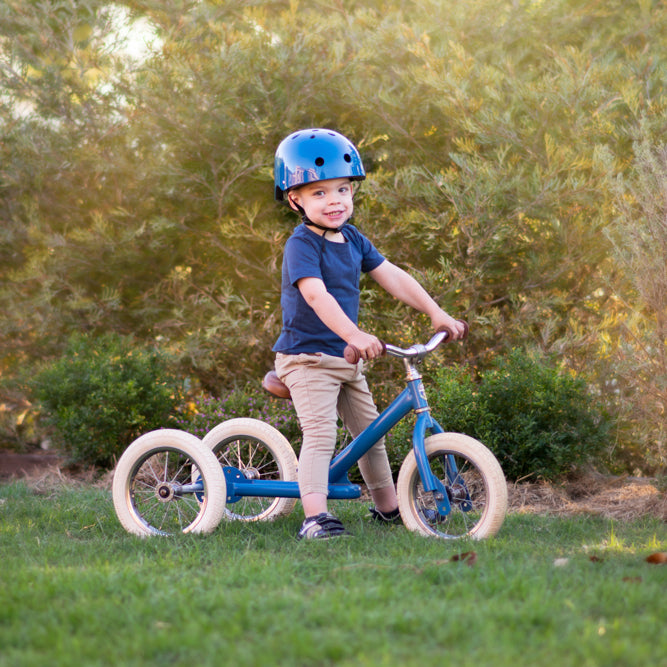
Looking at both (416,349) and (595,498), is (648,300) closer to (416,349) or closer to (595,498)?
(595,498)

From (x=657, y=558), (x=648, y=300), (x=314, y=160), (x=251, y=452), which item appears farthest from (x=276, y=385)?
(x=648, y=300)

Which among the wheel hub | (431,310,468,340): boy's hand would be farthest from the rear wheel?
(431,310,468,340): boy's hand

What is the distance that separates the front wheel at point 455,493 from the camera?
3.22 meters

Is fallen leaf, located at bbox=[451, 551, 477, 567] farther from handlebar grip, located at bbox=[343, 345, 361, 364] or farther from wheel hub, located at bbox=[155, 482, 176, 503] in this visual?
wheel hub, located at bbox=[155, 482, 176, 503]

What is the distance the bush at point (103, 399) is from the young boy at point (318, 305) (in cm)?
248

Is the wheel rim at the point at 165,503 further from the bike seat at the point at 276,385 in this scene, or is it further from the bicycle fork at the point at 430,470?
the bicycle fork at the point at 430,470

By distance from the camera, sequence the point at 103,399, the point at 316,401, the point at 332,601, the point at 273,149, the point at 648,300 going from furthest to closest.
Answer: the point at 273,149 → the point at 103,399 → the point at 648,300 → the point at 316,401 → the point at 332,601

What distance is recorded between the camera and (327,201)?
141 inches

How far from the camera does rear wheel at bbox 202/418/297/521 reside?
3947mm

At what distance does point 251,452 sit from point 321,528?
945mm

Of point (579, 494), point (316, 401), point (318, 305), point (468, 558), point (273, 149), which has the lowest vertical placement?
point (579, 494)

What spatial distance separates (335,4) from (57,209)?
3119mm

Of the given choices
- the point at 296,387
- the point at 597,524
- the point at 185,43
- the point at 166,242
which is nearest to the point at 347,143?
the point at 296,387

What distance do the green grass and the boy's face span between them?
1447mm
